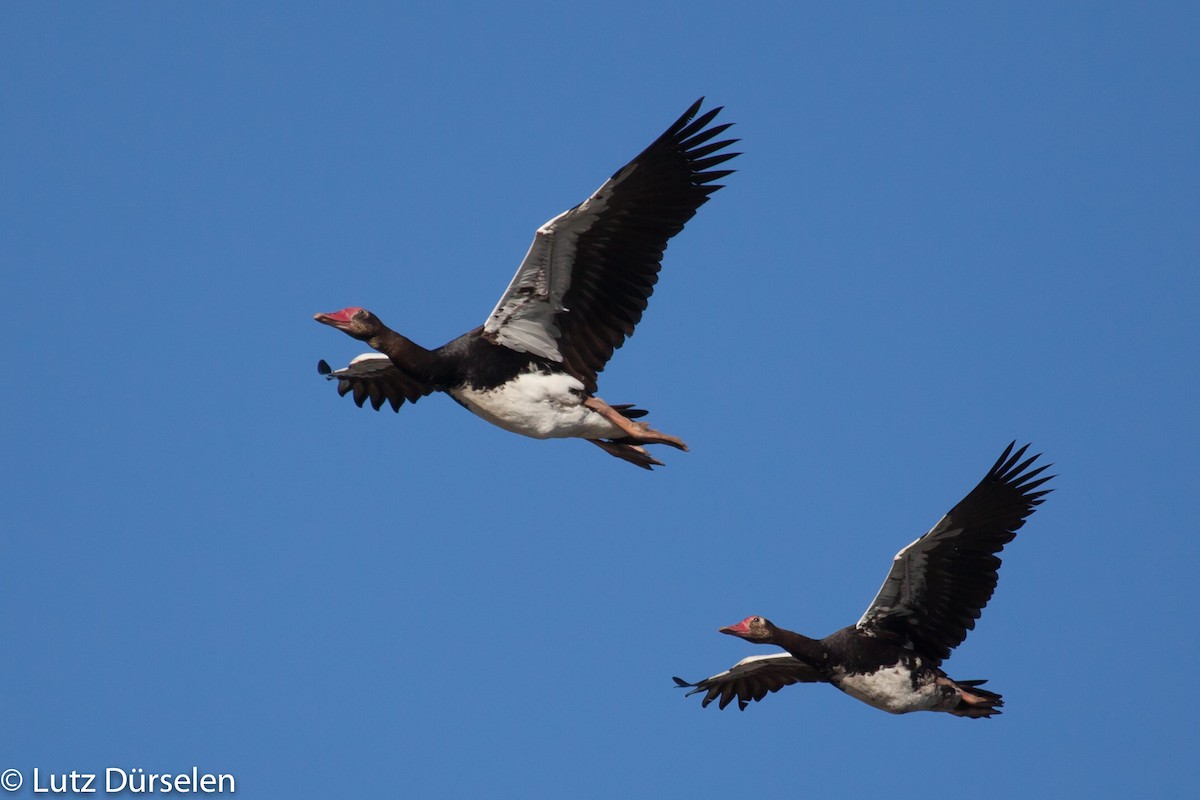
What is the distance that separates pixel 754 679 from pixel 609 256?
4.35m

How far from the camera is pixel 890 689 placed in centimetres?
1477

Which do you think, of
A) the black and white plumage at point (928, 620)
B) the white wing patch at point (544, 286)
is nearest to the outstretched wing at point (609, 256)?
the white wing patch at point (544, 286)

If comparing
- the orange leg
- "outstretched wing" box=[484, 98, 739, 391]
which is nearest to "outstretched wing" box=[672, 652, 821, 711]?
the orange leg

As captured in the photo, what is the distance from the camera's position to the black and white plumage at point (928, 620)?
48.5ft

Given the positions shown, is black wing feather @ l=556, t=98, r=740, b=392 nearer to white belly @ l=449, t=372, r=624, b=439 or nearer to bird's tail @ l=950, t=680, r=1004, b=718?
white belly @ l=449, t=372, r=624, b=439

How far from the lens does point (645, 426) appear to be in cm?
1496

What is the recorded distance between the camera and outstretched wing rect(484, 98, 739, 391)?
14031 mm

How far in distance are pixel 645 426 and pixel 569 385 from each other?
87 centimetres

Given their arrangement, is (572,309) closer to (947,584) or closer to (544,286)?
(544,286)

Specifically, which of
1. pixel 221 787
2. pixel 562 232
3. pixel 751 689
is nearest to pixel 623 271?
pixel 562 232

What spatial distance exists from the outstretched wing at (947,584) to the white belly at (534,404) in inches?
115

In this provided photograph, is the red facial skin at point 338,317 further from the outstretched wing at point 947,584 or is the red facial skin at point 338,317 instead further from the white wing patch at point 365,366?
the outstretched wing at point 947,584

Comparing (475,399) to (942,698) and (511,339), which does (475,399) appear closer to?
(511,339)

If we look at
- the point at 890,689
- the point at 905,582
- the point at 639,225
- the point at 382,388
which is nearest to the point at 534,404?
the point at 639,225
